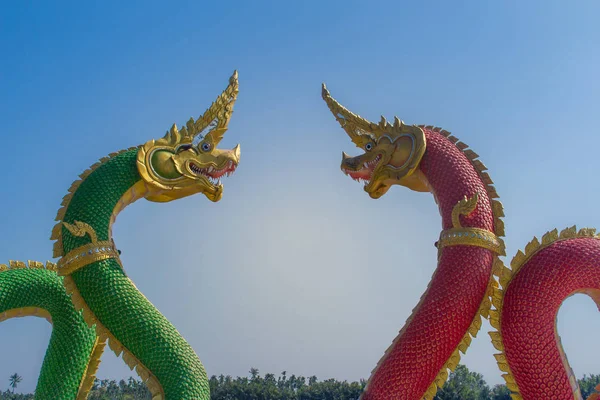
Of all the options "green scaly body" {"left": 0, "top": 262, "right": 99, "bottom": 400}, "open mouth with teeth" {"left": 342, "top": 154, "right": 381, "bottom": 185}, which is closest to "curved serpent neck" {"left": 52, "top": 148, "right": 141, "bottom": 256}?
"green scaly body" {"left": 0, "top": 262, "right": 99, "bottom": 400}

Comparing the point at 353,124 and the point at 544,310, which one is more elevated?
the point at 353,124

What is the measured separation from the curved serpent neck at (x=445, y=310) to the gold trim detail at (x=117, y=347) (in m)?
1.95

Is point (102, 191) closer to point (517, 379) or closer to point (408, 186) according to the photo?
point (408, 186)

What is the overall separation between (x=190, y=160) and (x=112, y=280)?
1.56 metres

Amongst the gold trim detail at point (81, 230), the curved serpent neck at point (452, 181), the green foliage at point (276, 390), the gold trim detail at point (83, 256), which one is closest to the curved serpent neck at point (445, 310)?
the curved serpent neck at point (452, 181)

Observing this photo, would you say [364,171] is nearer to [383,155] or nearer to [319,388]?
[383,155]

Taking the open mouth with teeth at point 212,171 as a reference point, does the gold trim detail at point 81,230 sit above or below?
below

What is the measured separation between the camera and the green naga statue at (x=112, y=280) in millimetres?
Answer: 6270

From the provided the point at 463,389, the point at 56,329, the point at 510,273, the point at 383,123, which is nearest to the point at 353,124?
the point at 383,123

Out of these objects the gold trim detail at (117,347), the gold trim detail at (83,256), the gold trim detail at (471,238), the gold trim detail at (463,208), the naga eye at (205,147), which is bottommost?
the gold trim detail at (117,347)

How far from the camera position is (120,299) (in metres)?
6.47

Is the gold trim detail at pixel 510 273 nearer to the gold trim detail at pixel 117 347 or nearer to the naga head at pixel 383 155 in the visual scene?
the naga head at pixel 383 155

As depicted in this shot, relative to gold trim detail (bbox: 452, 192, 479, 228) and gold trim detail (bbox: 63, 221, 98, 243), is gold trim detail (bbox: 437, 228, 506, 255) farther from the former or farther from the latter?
gold trim detail (bbox: 63, 221, 98, 243)

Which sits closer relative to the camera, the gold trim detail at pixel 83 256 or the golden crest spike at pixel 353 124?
the gold trim detail at pixel 83 256
